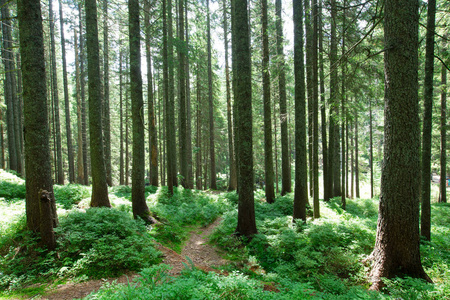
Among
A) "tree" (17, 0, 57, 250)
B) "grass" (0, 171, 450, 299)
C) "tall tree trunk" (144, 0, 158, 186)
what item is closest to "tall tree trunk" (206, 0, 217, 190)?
"tall tree trunk" (144, 0, 158, 186)

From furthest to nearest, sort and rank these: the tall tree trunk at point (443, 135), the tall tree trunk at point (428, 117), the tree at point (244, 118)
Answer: the tall tree trunk at point (443, 135), the tree at point (244, 118), the tall tree trunk at point (428, 117)

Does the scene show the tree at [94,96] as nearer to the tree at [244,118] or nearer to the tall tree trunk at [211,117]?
the tree at [244,118]

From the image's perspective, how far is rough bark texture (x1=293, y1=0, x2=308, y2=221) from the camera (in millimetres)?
8703

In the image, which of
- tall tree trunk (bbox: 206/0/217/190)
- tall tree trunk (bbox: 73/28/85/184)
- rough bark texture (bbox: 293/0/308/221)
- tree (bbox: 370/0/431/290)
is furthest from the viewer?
tall tree trunk (bbox: 206/0/217/190)

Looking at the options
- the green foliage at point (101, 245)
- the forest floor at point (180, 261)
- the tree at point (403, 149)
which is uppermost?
the tree at point (403, 149)

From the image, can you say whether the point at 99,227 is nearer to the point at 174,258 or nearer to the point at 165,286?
the point at 174,258

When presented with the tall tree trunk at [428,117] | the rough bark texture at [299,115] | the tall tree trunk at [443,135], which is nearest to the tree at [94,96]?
the rough bark texture at [299,115]

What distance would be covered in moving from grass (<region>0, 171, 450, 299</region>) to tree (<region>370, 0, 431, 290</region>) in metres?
0.46

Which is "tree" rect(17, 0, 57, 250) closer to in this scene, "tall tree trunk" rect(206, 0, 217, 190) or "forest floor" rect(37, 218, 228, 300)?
"forest floor" rect(37, 218, 228, 300)

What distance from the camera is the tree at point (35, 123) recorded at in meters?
5.26

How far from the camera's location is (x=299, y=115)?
29.1 ft

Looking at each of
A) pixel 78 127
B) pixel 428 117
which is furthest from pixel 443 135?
pixel 78 127

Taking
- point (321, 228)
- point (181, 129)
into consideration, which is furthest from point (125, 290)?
point (181, 129)

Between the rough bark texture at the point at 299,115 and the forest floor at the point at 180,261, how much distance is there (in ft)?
11.9
